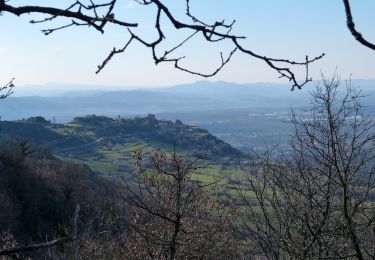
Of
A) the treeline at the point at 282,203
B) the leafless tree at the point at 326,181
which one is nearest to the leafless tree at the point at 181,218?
the treeline at the point at 282,203

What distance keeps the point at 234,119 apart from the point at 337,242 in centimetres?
18382

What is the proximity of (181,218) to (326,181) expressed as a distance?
2732 mm

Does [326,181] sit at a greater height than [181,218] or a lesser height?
greater

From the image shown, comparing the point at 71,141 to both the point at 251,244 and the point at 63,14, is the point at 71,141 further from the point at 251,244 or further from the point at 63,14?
the point at 63,14

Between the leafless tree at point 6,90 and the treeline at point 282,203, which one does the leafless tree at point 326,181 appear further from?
the leafless tree at point 6,90

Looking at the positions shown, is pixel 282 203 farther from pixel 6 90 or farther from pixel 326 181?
pixel 6 90

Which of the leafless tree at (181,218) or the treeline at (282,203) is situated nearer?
the treeline at (282,203)

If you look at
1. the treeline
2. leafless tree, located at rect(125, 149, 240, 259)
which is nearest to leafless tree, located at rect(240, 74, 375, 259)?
the treeline

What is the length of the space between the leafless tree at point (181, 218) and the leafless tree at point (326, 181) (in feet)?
4.98

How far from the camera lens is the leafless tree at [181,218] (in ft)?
30.9

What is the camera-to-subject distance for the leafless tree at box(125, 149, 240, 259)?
941cm

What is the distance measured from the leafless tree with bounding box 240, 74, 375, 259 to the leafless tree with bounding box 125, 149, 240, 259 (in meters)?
1.52

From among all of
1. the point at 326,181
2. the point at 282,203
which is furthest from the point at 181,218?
the point at 282,203

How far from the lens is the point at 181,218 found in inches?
369
